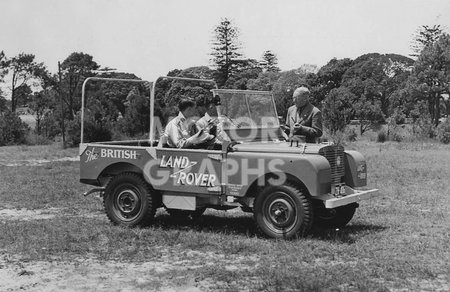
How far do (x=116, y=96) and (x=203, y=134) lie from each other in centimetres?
5646

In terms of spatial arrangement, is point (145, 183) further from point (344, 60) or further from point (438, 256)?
point (344, 60)

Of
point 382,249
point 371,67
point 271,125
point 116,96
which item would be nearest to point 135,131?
point 116,96

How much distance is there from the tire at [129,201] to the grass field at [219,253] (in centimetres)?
24

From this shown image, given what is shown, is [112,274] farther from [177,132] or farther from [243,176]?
[177,132]

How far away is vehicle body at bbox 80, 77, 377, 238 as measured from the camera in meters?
8.20

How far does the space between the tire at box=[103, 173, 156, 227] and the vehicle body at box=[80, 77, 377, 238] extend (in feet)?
0.05

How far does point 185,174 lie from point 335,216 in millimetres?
2246

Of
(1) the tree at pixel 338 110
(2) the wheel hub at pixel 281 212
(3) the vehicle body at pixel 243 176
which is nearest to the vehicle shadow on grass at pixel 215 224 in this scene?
(3) the vehicle body at pixel 243 176

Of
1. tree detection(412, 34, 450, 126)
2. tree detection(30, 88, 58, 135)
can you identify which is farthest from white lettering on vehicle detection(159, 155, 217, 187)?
tree detection(30, 88, 58, 135)

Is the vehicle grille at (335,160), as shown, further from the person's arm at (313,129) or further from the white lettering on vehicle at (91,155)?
the white lettering on vehicle at (91,155)

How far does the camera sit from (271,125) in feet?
32.6

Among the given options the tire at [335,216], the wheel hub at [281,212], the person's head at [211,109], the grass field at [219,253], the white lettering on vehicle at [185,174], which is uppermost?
the person's head at [211,109]

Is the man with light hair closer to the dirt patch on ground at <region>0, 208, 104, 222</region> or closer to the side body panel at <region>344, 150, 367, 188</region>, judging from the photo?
the side body panel at <region>344, 150, 367, 188</region>

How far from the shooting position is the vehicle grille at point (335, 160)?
8508mm
